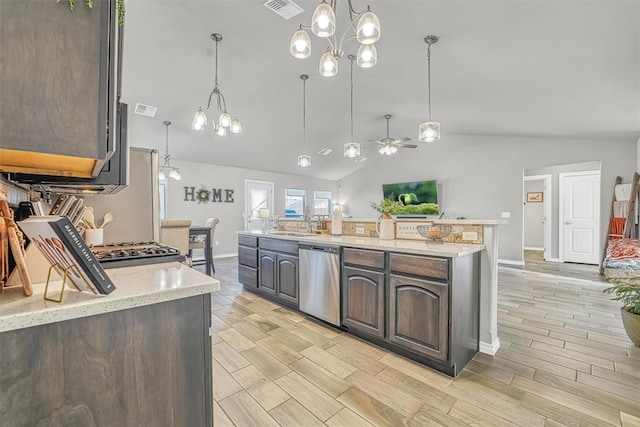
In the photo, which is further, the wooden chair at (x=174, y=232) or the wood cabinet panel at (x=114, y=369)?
the wooden chair at (x=174, y=232)

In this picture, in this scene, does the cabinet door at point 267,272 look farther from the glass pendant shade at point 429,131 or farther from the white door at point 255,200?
the white door at point 255,200

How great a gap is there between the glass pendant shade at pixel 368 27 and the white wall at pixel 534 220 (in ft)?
28.1

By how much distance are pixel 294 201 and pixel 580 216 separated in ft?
23.2

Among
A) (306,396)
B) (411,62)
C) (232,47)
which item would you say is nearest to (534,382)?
(306,396)

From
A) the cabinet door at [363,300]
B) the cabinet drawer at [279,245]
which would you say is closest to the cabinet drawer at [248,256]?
the cabinet drawer at [279,245]

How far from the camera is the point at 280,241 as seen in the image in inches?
136

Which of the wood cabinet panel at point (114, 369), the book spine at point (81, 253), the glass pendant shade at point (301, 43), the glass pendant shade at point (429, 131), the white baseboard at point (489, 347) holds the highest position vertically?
the glass pendant shade at point (301, 43)

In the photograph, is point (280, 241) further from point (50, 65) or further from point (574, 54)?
point (574, 54)

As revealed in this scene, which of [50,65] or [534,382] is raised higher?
[50,65]

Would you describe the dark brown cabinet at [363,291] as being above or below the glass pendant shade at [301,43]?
below

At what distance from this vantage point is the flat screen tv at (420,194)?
7148mm

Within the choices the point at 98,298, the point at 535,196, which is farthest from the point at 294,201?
the point at 98,298

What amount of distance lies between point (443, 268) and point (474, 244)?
620 mm

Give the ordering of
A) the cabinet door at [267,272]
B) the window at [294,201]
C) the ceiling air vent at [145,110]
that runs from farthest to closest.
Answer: the window at [294,201] < the ceiling air vent at [145,110] < the cabinet door at [267,272]
